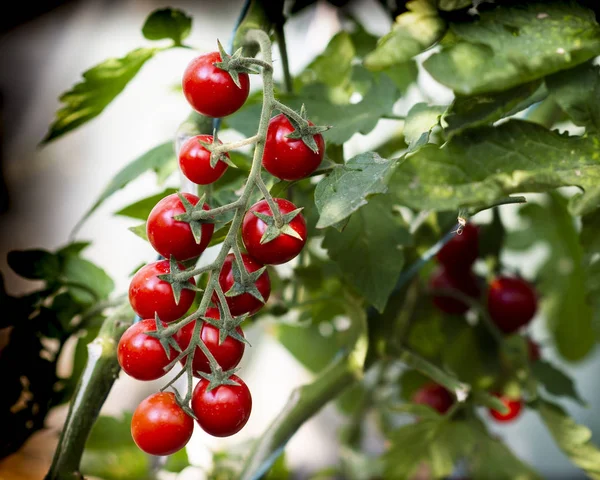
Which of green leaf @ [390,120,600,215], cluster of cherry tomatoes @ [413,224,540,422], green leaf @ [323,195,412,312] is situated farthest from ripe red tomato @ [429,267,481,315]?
green leaf @ [390,120,600,215]

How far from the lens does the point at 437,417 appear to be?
2.45 feet

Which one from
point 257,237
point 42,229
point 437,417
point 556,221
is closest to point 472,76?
point 257,237

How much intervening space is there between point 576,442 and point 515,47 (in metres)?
0.47

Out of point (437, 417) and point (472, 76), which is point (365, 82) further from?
point (437, 417)

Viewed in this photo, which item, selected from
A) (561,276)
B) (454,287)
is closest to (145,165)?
(454,287)

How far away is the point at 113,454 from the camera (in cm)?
81

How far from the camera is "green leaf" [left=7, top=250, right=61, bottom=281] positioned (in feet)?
2.11

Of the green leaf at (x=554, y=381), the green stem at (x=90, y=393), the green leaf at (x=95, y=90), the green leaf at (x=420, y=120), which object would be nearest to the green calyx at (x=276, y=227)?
the green leaf at (x=420, y=120)

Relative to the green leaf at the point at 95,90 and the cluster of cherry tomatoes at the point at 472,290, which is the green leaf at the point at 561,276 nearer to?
the cluster of cherry tomatoes at the point at 472,290

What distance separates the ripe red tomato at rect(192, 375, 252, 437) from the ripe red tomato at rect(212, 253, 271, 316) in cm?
5

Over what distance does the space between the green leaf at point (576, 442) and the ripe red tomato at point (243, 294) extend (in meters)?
0.44

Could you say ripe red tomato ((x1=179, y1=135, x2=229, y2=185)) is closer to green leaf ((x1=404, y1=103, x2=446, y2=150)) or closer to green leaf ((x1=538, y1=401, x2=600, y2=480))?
green leaf ((x1=404, y1=103, x2=446, y2=150))

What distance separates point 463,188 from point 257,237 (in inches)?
5.5

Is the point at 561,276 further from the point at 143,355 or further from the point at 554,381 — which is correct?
the point at 143,355
